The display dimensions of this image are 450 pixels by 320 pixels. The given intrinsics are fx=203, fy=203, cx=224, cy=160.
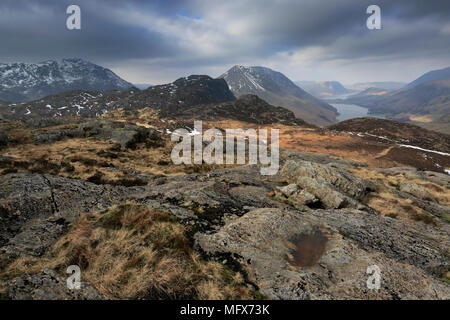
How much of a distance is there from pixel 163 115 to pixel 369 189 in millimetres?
112770

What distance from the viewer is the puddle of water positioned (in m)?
6.78

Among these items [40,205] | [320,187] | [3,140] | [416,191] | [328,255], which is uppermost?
[3,140]

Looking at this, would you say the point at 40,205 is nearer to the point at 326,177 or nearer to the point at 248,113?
the point at 326,177

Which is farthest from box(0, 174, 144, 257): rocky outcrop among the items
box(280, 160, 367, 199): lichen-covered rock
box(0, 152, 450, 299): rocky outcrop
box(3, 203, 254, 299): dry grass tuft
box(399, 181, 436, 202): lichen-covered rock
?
box(399, 181, 436, 202): lichen-covered rock

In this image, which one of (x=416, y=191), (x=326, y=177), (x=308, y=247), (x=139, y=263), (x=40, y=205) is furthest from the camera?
(x=416, y=191)

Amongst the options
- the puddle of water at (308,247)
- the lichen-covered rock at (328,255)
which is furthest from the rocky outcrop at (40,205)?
the puddle of water at (308,247)

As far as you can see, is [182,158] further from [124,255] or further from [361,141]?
[361,141]

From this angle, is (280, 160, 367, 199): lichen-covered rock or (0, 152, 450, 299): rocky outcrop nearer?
(0, 152, 450, 299): rocky outcrop

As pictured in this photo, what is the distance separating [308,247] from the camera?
762 cm

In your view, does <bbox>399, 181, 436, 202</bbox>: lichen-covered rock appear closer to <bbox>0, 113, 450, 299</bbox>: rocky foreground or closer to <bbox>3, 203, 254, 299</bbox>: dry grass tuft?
<bbox>0, 113, 450, 299</bbox>: rocky foreground

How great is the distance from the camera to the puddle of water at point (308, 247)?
6.78m

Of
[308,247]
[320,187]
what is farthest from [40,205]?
[320,187]

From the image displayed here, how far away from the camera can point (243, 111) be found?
162250 millimetres
